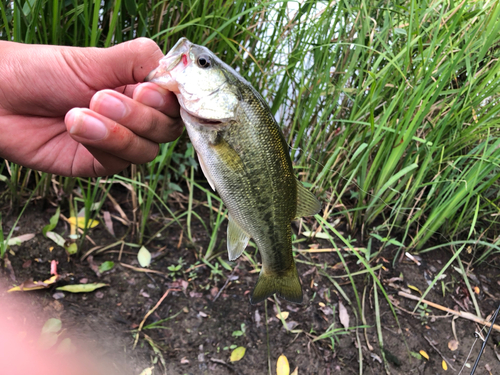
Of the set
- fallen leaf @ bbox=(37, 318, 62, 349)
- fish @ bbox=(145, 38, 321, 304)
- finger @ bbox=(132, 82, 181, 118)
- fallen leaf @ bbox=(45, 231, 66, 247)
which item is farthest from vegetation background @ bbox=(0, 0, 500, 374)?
fish @ bbox=(145, 38, 321, 304)

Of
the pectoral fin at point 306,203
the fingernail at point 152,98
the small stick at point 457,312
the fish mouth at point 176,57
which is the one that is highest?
the fish mouth at point 176,57

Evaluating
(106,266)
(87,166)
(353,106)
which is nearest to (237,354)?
(106,266)

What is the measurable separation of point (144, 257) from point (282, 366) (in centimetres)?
111

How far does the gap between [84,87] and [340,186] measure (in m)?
2.06

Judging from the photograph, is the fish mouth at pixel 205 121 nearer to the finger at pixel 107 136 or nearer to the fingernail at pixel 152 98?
the fingernail at pixel 152 98

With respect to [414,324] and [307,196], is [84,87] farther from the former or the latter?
[414,324]

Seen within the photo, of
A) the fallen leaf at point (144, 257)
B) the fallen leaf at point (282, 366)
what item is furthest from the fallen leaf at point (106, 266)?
the fallen leaf at point (282, 366)

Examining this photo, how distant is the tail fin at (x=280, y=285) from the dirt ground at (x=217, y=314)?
2.02ft

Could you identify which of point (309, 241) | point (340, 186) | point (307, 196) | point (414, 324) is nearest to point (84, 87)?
point (307, 196)

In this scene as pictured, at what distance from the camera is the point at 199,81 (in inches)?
41.9

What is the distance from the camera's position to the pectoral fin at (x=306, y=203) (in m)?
1.31

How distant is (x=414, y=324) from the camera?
222 centimetres

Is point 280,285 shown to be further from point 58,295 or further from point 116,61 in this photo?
point 58,295

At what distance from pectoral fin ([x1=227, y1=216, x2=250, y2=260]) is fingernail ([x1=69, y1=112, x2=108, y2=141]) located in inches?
22.8
